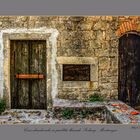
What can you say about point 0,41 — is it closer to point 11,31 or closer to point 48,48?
point 11,31

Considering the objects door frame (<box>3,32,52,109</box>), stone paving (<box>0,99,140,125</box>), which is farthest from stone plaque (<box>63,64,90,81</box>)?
stone paving (<box>0,99,140,125</box>)

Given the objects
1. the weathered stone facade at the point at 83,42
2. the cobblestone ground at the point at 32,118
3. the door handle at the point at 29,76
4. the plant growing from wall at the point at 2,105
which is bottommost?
the cobblestone ground at the point at 32,118

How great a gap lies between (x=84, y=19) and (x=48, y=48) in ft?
3.83

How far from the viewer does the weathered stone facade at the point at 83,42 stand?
27.2 ft

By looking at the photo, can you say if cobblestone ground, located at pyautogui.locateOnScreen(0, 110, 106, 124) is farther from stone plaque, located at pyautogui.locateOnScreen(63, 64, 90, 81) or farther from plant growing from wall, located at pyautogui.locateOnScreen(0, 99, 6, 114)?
stone plaque, located at pyautogui.locateOnScreen(63, 64, 90, 81)

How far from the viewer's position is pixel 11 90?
8.61 metres

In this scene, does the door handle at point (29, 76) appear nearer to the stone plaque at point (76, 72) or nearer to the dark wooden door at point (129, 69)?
the stone plaque at point (76, 72)

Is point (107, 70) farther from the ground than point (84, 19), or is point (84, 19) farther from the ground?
point (84, 19)

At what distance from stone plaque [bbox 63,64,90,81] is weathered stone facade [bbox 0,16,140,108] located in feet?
0.30

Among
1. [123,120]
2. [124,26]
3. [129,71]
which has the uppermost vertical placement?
[124,26]

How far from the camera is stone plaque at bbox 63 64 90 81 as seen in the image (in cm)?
838

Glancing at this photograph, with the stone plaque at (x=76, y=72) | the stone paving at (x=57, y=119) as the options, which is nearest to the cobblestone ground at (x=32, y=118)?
the stone paving at (x=57, y=119)

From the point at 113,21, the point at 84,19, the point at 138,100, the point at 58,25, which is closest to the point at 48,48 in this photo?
the point at 58,25

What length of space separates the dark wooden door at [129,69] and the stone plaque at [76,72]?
0.87 m
